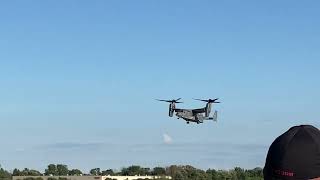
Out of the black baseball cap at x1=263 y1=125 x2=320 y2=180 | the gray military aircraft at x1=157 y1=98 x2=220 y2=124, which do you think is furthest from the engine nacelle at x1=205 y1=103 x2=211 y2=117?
the black baseball cap at x1=263 y1=125 x2=320 y2=180

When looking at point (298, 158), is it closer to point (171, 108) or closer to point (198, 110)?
point (171, 108)

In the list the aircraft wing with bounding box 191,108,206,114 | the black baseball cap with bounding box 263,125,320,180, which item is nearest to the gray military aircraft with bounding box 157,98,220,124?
the aircraft wing with bounding box 191,108,206,114

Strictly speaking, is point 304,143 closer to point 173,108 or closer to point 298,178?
point 298,178

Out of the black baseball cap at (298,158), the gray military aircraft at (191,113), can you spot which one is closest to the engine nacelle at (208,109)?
the gray military aircraft at (191,113)

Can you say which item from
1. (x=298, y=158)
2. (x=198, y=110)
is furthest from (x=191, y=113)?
(x=298, y=158)

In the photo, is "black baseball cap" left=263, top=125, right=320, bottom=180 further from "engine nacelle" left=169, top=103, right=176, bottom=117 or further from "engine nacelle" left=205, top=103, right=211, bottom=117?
"engine nacelle" left=205, top=103, right=211, bottom=117

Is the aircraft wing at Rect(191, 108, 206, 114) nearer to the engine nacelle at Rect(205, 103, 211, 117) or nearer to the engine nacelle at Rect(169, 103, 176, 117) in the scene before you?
the engine nacelle at Rect(205, 103, 211, 117)

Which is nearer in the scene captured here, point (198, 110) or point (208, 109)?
point (198, 110)

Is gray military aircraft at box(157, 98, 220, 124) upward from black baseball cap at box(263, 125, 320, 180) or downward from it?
upward

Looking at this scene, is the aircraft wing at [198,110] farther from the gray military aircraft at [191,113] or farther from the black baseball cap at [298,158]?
the black baseball cap at [298,158]

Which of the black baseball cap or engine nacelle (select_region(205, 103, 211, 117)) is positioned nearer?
the black baseball cap

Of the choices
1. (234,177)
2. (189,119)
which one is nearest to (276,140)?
(189,119)

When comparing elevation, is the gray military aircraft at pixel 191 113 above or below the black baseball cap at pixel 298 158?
above
